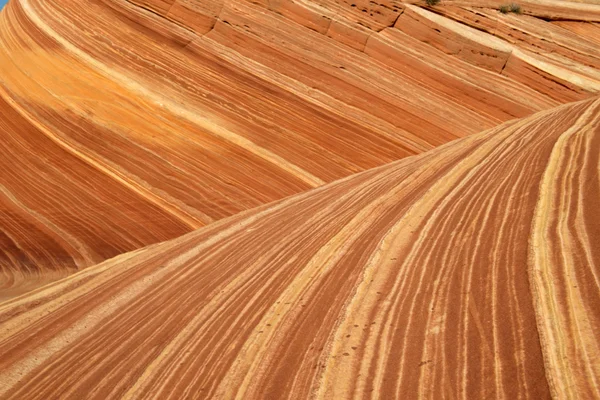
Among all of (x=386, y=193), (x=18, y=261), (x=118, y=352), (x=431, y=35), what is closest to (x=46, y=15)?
(x=18, y=261)

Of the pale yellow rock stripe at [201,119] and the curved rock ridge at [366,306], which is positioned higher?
the pale yellow rock stripe at [201,119]

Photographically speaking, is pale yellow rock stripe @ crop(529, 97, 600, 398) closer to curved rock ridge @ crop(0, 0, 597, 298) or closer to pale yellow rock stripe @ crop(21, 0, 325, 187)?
pale yellow rock stripe @ crop(21, 0, 325, 187)

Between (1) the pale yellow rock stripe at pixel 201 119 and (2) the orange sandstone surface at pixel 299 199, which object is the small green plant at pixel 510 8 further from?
(1) the pale yellow rock stripe at pixel 201 119

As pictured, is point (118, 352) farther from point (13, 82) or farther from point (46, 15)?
point (46, 15)

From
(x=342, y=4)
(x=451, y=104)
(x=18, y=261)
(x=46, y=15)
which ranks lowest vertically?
(x=18, y=261)

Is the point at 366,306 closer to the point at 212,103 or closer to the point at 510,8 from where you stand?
the point at 212,103

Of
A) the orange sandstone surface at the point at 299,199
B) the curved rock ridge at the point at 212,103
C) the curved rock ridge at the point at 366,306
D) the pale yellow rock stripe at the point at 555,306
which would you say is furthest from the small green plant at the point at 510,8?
the pale yellow rock stripe at the point at 555,306
